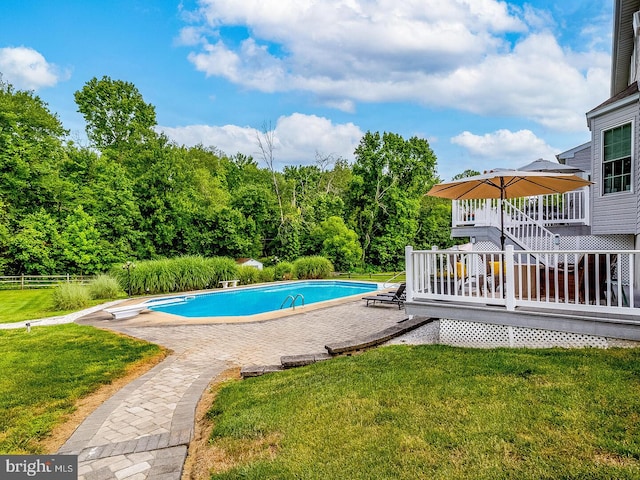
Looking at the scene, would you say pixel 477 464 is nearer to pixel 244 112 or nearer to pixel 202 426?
pixel 202 426

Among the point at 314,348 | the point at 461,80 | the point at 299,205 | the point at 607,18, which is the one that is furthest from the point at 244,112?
the point at 314,348

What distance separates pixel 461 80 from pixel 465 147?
36.1ft

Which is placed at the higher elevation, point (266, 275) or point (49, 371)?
point (266, 275)

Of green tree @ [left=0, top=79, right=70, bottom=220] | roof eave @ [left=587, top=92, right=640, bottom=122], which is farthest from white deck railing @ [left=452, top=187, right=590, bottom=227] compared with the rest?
green tree @ [left=0, top=79, right=70, bottom=220]

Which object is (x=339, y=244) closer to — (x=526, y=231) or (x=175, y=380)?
(x=526, y=231)

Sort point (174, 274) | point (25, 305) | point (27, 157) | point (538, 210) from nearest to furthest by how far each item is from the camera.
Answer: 1. point (538, 210)
2. point (25, 305)
3. point (174, 274)
4. point (27, 157)

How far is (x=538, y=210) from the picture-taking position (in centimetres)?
1105

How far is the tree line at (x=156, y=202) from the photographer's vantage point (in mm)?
21672

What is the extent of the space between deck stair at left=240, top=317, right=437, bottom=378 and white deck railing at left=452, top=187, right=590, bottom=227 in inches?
222

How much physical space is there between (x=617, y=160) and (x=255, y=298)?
543 inches

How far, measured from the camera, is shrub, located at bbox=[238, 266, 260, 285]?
20188 mm

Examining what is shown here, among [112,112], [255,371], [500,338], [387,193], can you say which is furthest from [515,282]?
[112,112]

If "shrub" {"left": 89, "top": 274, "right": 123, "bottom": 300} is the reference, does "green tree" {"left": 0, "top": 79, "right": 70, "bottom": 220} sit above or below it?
above

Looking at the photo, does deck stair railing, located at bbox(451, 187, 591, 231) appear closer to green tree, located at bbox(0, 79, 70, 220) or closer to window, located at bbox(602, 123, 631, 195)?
window, located at bbox(602, 123, 631, 195)
